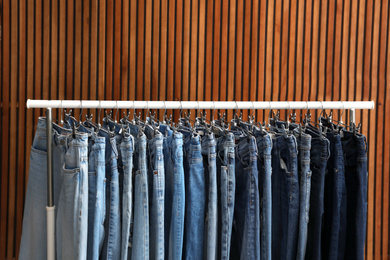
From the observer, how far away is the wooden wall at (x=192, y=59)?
334 cm

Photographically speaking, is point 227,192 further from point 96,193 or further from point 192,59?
point 192,59

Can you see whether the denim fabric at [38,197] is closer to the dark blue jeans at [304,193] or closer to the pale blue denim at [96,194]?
the pale blue denim at [96,194]

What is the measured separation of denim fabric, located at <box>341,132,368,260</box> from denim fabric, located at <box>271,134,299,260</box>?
1.01 ft

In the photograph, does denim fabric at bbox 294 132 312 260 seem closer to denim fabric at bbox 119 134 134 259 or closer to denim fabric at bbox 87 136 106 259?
denim fabric at bbox 119 134 134 259

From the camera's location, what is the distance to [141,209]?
1.91m

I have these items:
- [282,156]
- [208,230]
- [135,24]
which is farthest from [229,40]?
[208,230]

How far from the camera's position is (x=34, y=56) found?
132 inches

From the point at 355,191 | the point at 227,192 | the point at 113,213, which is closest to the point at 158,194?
the point at 113,213

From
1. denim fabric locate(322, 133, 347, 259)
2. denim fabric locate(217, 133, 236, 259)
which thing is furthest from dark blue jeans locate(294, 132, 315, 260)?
denim fabric locate(217, 133, 236, 259)

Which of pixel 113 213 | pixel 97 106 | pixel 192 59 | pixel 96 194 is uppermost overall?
pixel 192 59

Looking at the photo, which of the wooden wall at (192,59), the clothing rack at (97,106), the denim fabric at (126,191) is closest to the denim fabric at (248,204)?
the clothing rack at (97,106)

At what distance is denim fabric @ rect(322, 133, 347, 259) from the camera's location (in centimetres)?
195

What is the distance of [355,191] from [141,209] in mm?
1159

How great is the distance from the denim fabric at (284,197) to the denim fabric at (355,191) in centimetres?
31
